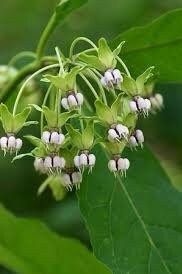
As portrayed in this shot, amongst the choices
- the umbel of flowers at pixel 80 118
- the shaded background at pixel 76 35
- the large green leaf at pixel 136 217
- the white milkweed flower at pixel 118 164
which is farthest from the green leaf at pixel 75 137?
the shaded background at pixel 76 35

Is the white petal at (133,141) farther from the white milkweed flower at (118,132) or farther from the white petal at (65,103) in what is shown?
the white petal at (65,103)

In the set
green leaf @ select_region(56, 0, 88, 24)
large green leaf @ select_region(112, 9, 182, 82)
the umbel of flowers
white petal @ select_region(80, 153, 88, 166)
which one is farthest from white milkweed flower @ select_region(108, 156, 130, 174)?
green leaf @ select_region(56, 0, 88, 24)

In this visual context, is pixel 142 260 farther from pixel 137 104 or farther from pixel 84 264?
pixel 84 264

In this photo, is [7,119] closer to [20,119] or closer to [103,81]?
[20,119]

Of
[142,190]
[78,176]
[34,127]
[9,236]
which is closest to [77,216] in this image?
[34,127]

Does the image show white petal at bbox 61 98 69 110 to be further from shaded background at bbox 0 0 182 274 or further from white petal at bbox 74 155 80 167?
shaded background at bbox 0 0 182 274

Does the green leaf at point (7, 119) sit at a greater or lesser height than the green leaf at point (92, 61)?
lesser

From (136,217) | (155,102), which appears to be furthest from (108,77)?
(155,102)

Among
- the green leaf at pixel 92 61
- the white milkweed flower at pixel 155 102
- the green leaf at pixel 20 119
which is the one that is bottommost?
the green leaf at pixel 20 119
